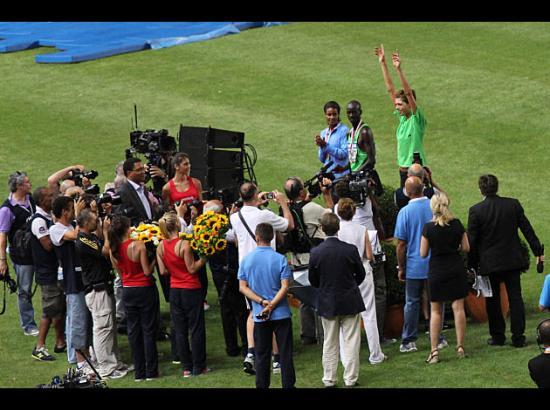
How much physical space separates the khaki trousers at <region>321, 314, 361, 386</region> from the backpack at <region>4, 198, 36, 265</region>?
12.9 feet

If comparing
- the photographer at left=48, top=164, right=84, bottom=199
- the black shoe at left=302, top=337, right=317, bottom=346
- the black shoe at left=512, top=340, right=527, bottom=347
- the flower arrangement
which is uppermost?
the photographer at left=48, top=164, right=84, bottom=199

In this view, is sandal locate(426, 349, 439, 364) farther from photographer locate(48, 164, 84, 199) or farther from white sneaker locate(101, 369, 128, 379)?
photographer locate(48, 164, 84, 199)

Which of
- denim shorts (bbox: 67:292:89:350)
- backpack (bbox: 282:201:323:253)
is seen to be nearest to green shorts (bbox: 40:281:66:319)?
denim shorts (bbox: 67:292:89:350)

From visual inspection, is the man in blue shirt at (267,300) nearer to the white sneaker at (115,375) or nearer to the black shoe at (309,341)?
the black shoe at (309,341)

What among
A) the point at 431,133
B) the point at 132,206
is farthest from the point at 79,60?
the point at 132,206

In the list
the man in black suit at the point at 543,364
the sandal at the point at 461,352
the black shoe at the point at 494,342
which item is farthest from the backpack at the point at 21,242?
the man in black suit at the point at 543,364

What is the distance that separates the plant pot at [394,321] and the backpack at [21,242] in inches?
162

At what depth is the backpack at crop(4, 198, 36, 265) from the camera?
43.9 ft

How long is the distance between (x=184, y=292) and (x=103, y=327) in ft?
3.38

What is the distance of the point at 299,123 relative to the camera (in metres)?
21.8

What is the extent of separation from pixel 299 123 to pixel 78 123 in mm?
4390

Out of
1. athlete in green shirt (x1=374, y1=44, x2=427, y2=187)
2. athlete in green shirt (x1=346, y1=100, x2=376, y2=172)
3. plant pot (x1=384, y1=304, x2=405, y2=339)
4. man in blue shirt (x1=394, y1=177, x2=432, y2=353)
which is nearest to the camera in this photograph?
man in blue shirt (x1=394, y1=177, x2=432, y2=353)

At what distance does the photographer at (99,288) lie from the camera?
481 inches

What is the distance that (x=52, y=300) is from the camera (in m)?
13.1
